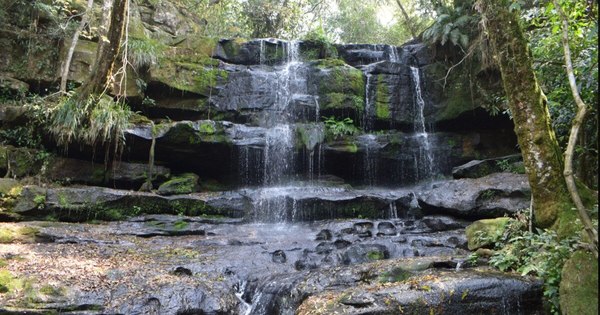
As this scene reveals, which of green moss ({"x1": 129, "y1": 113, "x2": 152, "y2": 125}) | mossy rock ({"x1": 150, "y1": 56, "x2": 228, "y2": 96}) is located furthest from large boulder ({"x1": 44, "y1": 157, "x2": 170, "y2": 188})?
mossy rock ({"x1": 150, "y1": 56, "x2": 228, "y2": 96})

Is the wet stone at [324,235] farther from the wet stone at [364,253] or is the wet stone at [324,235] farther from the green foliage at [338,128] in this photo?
the green foliage at [338,128]

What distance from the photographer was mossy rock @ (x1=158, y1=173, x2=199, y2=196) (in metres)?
11.7

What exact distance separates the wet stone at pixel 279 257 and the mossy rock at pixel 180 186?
464cm

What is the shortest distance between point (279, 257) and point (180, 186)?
501 centimetres

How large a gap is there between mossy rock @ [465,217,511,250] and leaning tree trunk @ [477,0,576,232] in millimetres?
740

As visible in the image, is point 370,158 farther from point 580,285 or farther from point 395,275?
point 580,285

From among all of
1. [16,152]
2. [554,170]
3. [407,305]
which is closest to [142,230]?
[16,152]

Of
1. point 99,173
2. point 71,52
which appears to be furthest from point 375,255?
point 71,52

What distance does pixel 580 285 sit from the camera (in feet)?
14.0

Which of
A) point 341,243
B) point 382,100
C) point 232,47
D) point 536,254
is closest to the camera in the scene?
point 536,254

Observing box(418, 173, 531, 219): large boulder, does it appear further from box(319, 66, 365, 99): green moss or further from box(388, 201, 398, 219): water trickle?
box(319, 66, 365, 99): green moss

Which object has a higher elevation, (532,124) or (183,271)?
(532,124)

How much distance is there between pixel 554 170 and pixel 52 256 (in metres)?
8.16

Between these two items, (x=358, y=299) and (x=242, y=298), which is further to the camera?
(x=242, y=298)
